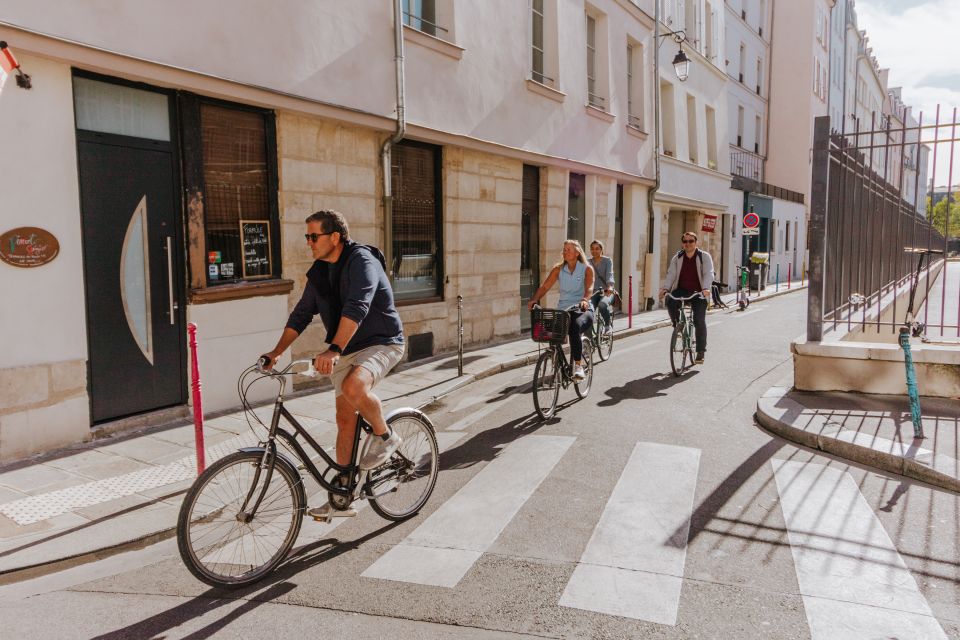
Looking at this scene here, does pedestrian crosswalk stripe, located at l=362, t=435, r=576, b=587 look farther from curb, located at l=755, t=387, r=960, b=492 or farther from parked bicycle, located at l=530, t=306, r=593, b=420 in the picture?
curb, located at l=755, t=387, r=960, b=492

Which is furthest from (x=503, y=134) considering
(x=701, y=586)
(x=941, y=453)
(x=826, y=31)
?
(x=826, y=31)

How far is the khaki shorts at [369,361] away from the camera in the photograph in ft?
13.6

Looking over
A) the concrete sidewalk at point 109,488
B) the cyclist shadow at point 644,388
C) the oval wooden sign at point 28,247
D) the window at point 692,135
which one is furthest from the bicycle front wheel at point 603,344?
the window at point 692,135

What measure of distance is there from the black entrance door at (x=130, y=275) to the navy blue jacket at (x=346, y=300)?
3.10m

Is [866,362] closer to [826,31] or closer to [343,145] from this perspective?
[343,145]

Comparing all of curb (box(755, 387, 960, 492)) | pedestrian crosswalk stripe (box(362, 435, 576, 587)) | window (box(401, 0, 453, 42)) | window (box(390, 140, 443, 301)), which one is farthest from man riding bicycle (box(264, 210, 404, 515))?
window (box(401, 0, 453, 42))

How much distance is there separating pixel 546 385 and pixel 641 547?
3.23 meters

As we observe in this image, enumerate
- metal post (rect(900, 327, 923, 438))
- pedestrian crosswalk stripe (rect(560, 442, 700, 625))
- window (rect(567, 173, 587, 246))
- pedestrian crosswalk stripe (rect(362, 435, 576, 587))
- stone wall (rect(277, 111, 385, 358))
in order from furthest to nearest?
window (rect(567, 173, 587, 246)) < stone wall (rect(277, 111, 385, 358)) < metal post (rect(900, 327, 923, 438)) < pedestrian crosswalk stripe (rect(362, 435, 576, 587)) < pedestrian crosswalk stripe (rect(560, 442, 700, 625))

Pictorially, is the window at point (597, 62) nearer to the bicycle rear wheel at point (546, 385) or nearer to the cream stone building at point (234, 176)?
the cream stone building at point (234, 176)

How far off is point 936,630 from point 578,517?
1955mm

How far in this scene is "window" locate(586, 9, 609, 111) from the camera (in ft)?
52.2

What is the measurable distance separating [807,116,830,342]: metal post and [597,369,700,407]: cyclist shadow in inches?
71.8

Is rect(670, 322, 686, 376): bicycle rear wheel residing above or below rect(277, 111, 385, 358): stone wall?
below

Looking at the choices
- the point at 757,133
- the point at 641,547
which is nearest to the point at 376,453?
the point at 641,547
